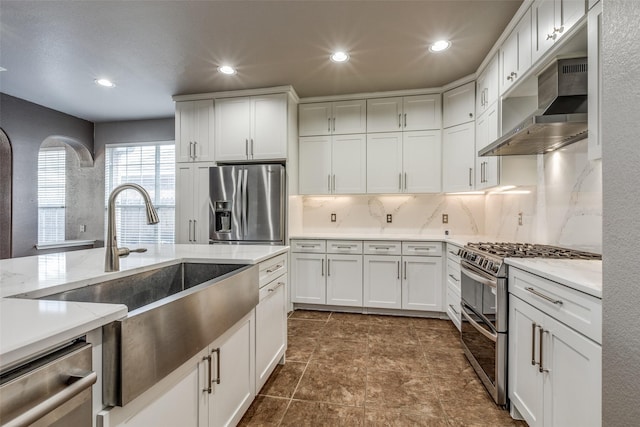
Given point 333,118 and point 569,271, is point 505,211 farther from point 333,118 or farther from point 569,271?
point 333,118

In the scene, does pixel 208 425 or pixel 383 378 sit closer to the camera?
pixel 208 425

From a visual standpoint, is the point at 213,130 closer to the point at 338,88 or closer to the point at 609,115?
the point at 338,88

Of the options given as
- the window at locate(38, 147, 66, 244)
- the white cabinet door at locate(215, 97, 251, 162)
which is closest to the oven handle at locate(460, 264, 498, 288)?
the white cabinet door at locate(215, 97, 251, 162)

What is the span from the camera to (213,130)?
373 centimetres

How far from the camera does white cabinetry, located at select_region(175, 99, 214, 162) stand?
3749mm

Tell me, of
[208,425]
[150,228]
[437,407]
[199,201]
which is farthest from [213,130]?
[437,407]

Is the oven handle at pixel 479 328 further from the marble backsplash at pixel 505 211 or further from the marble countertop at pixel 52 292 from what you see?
the marble countertop at pixel 52 292

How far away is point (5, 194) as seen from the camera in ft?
12.6

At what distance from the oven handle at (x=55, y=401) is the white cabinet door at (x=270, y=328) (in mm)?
1170

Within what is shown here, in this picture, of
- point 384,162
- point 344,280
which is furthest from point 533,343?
point 384,162

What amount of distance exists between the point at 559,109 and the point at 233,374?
2.51m

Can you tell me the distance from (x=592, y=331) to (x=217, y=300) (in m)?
1.50

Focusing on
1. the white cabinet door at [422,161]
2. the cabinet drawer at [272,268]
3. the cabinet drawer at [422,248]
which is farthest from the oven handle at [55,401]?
the white cabinet door at [422,161]

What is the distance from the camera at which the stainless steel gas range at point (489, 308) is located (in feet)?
5.98
